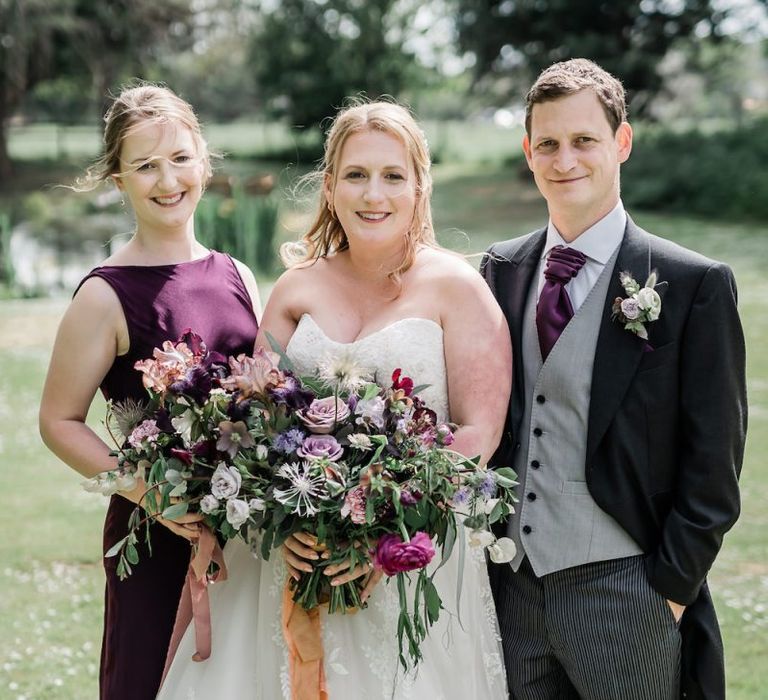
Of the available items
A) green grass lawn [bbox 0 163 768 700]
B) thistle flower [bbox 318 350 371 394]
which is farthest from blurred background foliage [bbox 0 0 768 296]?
thistle flower [bbox 318 350 371 394]

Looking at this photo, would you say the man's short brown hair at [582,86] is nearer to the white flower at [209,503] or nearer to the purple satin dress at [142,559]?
the purple satin dress at [142,559]

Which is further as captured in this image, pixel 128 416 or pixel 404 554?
pixel 128 416

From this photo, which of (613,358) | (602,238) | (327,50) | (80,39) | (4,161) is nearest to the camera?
(613,358)

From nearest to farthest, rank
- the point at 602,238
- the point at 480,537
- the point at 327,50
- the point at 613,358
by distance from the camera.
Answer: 1. the point at 480,537
2. the point at 613,358
3. the point at 602,238
4. the point at 327,50

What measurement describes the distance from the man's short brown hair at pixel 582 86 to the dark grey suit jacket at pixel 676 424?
0.42 m

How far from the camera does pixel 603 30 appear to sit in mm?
28438

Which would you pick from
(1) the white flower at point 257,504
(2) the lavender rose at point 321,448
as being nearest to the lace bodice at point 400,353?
(2) the lavender rose at point 321,448

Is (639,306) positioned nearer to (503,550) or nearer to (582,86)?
(582,86)

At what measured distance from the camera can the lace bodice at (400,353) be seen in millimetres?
3254

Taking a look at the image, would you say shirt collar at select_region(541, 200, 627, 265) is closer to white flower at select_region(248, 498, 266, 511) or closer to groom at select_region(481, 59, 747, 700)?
groom at select_region(481, 59, 747, 700)

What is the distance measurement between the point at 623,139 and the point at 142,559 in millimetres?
2176

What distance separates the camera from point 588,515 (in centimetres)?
324

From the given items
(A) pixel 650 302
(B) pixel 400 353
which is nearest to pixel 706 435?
(A) pixel 650 302

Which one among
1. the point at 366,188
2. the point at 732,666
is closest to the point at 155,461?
the point at 366,188
